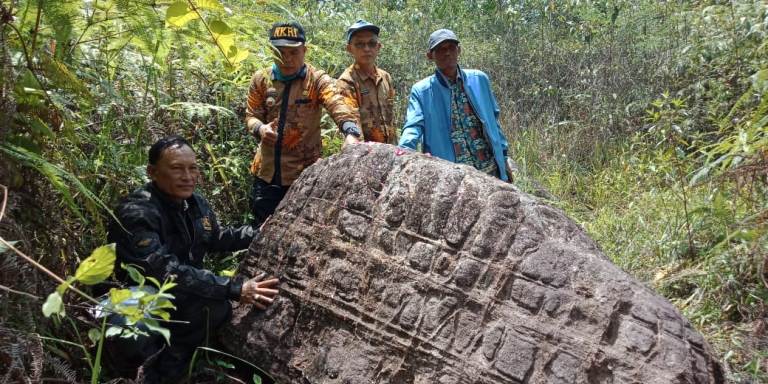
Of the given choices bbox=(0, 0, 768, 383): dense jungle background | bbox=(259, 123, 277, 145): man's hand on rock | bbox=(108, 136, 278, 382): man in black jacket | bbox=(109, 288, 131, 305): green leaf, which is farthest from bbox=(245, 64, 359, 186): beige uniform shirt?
bbox=(109, 288, 131, 305): green leaf

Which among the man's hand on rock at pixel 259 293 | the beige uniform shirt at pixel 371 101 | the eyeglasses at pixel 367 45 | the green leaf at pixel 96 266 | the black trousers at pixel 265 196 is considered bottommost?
the man's hand on rock at pixel 259 293

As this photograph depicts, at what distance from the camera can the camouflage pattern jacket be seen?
3.42 m

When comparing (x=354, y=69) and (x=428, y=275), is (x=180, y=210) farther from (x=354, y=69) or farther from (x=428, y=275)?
(x=354, y=69)

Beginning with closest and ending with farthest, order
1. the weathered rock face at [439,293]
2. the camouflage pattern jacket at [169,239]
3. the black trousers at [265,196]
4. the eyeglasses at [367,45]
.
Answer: the weathered rock face at [439,293], the camouflage pattern jacket at [169,239], the black trousers at [265,196], the eyeglasses at [367,45]

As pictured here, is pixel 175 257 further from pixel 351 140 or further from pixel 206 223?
pixel 351 140

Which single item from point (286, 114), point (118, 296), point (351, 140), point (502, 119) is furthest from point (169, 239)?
point (502, 119)

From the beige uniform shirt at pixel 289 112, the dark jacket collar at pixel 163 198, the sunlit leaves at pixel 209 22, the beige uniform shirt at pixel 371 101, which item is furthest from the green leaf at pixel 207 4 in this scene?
the beige uniform shirt at pixel 371 101

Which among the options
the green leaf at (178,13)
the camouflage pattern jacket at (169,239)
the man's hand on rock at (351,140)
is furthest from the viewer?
the man's hand on rock at (351,140)

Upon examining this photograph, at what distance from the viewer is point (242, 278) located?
385 centimetres

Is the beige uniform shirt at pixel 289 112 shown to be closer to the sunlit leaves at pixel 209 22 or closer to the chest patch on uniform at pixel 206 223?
the chest patch on uniform at pixel 206 223

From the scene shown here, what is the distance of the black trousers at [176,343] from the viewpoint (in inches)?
135

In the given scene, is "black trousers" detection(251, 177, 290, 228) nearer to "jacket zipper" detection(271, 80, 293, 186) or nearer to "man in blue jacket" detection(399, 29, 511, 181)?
"jacket zipper" detection(271, 80, 293, 186)

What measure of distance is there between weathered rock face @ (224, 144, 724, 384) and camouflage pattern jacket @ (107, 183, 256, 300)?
28cm

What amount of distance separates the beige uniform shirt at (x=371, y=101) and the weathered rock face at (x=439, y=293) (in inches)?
43.9
